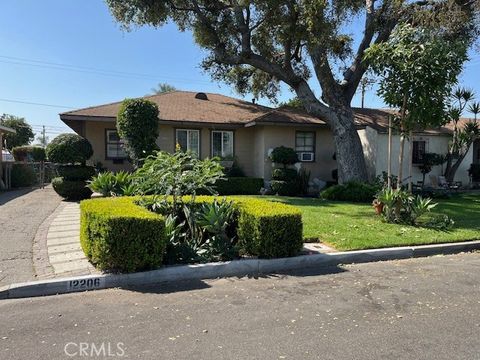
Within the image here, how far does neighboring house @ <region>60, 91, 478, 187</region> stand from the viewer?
1823cm

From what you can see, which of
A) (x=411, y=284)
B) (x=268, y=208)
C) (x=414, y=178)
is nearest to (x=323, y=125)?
(x=414, y=178)

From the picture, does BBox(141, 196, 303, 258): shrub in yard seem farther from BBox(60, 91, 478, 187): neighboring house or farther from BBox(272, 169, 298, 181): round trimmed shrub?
BBox(60, 91, 478, 187): neighboring house

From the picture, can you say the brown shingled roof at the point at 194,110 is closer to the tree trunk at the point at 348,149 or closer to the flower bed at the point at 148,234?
the tree trunk at the point at 348,149

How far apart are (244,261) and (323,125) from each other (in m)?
13.8

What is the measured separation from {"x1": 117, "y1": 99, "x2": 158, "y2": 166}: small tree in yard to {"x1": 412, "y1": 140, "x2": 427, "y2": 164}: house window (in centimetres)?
1214

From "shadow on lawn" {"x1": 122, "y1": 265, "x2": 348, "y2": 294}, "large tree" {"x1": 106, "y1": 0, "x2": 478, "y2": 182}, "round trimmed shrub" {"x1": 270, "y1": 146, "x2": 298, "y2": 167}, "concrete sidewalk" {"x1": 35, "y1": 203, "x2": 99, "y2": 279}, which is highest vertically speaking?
"large tree" {"x1": 106, "y1": 0, "x2": 478, "y2": 182}

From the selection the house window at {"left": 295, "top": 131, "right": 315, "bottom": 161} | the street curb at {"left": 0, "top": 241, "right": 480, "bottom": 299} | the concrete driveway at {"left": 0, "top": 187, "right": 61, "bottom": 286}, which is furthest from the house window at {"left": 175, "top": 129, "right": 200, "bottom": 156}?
the street curb at {"left": 0, "top": 241, "right": 480, "bottom": 299}

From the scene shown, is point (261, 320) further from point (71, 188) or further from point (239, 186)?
point (239, 186)

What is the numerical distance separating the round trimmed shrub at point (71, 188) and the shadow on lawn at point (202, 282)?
9971mm

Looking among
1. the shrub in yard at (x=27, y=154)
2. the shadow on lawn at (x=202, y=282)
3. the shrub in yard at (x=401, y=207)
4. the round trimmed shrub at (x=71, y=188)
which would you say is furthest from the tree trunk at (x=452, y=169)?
the shrub in yard at (x=27, y=154)

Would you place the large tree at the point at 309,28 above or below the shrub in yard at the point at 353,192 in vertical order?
above

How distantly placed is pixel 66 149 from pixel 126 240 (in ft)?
32.8

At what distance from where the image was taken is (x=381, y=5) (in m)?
17.1

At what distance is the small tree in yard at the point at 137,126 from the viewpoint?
1522 cm
